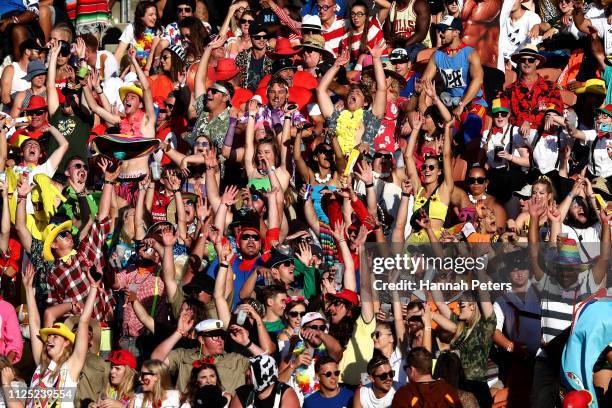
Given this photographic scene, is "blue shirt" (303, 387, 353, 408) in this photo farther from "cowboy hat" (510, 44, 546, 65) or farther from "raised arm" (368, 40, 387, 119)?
"cowboy hat" (510, 44, 546, 65)

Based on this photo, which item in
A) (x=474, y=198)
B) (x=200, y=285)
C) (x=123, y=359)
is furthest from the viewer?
(x=474, y=198)

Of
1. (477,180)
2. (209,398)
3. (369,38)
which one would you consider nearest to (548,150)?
(477,180)

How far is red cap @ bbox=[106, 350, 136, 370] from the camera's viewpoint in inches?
603

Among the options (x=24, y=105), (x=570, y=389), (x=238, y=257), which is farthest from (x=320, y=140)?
(x=570, y=389)

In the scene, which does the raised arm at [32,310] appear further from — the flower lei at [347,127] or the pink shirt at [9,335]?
the flower lei at [347,127]

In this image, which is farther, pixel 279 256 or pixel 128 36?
pixel 128 36

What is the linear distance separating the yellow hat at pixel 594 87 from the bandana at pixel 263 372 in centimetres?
473

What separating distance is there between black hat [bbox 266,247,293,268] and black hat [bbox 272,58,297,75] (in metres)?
3.04

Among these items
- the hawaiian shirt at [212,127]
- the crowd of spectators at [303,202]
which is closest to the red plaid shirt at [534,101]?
the crowd of spectators at [303,202]

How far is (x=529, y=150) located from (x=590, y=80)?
1037 millimetres

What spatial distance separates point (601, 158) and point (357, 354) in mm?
3290

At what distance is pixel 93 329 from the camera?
16.0m

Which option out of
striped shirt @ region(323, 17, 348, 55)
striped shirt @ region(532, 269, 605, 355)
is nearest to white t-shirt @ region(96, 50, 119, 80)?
striped shirt @ region(323, 17, 348, 55)

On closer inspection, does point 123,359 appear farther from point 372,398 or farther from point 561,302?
point 561,302
